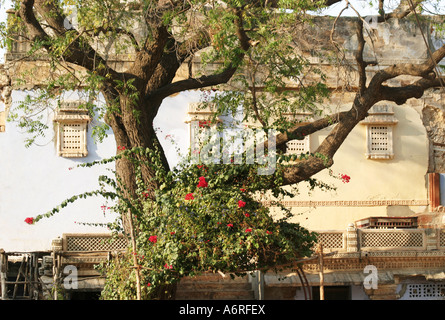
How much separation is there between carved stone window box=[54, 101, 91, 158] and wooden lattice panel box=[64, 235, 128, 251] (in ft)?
9.27

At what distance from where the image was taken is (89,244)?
11.5m

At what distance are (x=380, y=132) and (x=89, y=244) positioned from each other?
645 centimetres

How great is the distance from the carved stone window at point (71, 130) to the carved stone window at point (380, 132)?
18.2 feet

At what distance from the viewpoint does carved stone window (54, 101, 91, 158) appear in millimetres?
13883

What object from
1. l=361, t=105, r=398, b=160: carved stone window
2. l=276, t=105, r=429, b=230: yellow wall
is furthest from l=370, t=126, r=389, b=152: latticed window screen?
l=276, t=105, r=429, b=230: yellow wall

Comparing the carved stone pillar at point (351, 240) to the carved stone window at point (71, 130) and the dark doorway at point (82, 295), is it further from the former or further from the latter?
the carved stone window at point (71, 130)

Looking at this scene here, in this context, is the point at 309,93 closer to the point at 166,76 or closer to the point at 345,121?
the point at 345,121

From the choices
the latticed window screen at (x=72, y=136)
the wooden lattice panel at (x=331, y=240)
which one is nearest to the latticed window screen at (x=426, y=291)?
the wooden lattice panel at (x=331, y=240)

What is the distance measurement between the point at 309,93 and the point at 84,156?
551cm

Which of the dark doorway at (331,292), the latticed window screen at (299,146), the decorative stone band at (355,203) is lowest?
the dark doorway at (331,292)

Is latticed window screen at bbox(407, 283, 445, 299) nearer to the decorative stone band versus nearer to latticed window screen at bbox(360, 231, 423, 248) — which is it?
latticed window screen at bbox(360, 231, 423, 248)

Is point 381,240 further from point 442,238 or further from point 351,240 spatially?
point 442,238

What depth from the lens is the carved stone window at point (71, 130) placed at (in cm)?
1388

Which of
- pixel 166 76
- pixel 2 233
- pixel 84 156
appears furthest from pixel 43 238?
pixel 166 76
